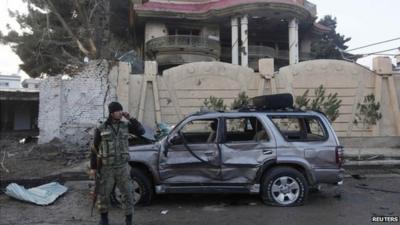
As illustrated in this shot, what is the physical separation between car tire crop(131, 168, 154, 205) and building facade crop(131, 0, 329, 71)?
27.9 meters

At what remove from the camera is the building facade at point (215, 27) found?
34.9m

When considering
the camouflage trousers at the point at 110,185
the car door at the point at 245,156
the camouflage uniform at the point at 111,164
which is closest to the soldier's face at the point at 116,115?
the camouflage uniform at the point at 111,164

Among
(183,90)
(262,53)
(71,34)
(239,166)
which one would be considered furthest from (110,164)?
(262,53)

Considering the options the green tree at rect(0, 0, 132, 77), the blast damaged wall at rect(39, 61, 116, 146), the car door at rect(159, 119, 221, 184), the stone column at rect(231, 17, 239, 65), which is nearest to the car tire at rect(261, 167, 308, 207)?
the car door at rect(159, 119, 221, 184)

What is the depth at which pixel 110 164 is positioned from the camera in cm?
593

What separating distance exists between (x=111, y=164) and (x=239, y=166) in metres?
2.35

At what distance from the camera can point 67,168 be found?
11.4 metres

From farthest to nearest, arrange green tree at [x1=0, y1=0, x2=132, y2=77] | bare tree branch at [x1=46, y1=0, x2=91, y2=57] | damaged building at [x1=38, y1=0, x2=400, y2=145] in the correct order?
bare tree branch at [x1=46, y1=0, x2=91, y2=57] < green tree at [x1=0, y1=0, x2=132, y2=77] < damaged building at [x1=38, y1=0, x2=400, y2=145]

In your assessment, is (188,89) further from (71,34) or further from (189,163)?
(71,34)

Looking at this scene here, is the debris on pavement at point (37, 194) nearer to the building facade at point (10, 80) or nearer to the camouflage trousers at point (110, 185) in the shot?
the camouflage trousers at point (110, 185)

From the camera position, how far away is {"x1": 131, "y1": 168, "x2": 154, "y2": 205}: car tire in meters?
7.40

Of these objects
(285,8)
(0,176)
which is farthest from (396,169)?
(285,8)

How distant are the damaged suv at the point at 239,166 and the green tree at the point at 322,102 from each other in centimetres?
671

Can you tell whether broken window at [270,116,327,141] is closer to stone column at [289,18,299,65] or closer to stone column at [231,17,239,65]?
stone column at [231,17,239,65]
